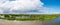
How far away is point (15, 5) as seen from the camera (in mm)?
1267

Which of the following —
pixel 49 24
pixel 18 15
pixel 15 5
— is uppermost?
pixel 15 5

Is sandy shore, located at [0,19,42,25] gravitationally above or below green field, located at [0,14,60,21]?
below

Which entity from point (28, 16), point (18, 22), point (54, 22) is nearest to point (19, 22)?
point (18, 22)

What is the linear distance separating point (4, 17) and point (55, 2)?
2.09 feet

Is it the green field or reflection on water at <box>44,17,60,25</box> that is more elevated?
the green field

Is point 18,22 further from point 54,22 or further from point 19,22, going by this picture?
point 54,22

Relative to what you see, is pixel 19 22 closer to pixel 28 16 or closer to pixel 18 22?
pixel 18 22

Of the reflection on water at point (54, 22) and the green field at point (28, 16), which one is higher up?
the green field at point (28, 16)

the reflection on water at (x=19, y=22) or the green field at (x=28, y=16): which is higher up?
the green field at (x=28, y=16)

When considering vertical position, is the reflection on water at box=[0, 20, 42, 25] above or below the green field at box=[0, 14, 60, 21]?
below

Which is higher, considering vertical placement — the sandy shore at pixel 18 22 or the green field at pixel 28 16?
the green field at pixel 28 16

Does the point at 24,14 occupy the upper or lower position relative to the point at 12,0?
lower

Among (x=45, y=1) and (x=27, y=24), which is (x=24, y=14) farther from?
(x=45, y=1)

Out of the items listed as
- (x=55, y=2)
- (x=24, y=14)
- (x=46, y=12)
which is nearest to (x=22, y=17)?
(x=24, y=14)
